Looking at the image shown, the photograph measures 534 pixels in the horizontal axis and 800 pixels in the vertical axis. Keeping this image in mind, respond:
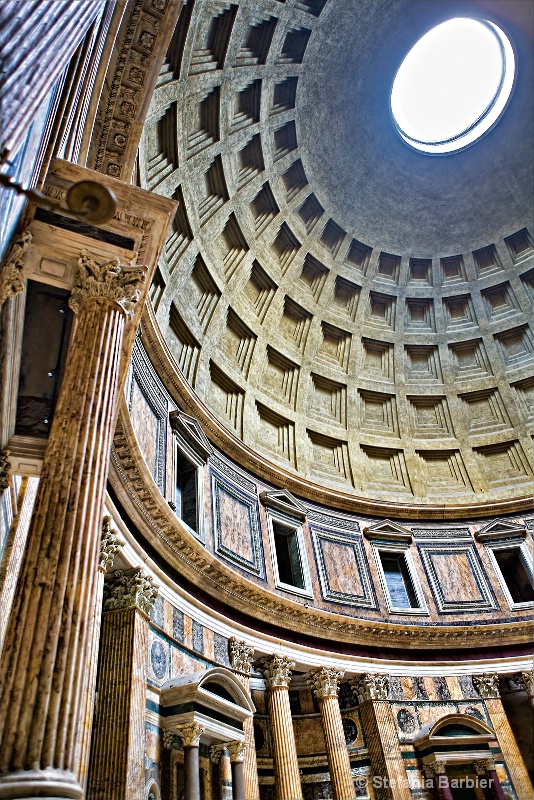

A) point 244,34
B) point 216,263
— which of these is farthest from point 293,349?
point 244,34

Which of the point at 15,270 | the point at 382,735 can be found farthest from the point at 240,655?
the point at 15,270

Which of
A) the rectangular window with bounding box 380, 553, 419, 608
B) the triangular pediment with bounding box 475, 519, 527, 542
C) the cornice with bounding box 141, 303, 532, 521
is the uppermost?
the cornice with bounding box 141, 303, 532, 521

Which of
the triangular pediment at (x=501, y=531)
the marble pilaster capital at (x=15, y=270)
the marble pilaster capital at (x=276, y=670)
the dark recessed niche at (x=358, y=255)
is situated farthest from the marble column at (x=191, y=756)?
the dark recessed niche at (x=358, y=255)

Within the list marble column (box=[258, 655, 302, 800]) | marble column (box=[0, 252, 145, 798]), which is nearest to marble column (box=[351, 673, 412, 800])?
marble column (box=[258, 655, 302, 800])

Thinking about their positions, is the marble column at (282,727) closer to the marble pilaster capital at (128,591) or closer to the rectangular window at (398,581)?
the marble pilaster capital at (128,591)

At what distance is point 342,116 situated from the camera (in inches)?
783

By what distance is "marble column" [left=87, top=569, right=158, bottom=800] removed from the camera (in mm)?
7504

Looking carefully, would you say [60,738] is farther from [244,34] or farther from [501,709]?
[244,34]

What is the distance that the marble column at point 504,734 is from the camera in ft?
42.8

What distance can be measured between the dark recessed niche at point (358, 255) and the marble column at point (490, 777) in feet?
54.6

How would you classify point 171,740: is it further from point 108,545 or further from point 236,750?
point 108,545

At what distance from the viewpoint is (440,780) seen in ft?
40.4

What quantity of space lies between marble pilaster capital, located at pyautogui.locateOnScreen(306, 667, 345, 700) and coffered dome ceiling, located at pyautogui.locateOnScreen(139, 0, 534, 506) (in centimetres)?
553

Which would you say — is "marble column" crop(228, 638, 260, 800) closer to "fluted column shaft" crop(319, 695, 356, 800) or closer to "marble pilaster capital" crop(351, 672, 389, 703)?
"fluted column shaft" crop(319, 695, 356, 800)
